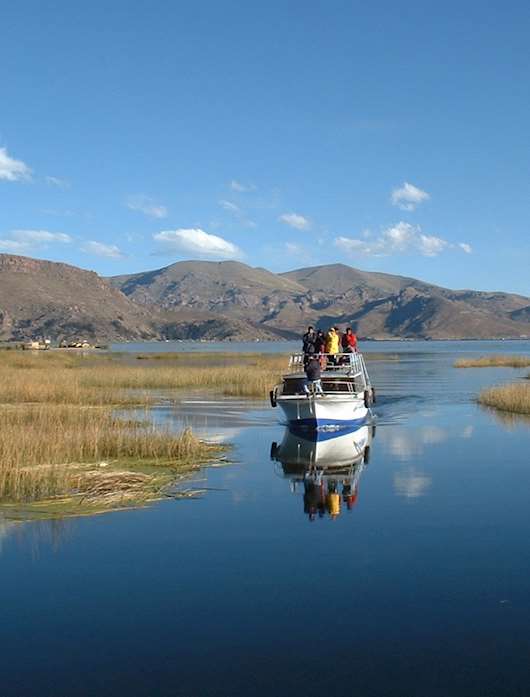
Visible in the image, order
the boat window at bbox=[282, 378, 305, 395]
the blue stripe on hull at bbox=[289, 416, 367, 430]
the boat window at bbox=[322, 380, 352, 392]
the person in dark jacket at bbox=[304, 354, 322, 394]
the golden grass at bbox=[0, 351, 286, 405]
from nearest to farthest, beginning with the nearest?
the blue stripe on hull at bbox=[289, 416, 367, 430] < the person in dark jacket at bbox=[304, 354, 322, 394] < the boat window at bbox=[282, 378, 305, 395] < the boat window at bbox=[322, 380, 352, 392] < the golden grass at bbox=[0, 351, 286, 405]

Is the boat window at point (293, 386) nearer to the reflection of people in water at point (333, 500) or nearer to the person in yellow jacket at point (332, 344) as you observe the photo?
the person in yellow jacket at point (332, 344)

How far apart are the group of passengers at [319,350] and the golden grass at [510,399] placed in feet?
35.2

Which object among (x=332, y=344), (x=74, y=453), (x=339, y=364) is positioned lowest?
(x=74, y=453)

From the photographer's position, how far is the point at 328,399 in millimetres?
30469

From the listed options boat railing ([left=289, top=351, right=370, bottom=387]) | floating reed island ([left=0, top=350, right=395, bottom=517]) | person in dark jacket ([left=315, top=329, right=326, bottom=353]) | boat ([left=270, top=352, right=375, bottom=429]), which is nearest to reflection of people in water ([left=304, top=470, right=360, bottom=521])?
floating reed island ([left=0, top=350, right=395, bottom=517])

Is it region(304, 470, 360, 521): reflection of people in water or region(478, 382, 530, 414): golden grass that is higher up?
region(478, 382, 530, 414): golden grass

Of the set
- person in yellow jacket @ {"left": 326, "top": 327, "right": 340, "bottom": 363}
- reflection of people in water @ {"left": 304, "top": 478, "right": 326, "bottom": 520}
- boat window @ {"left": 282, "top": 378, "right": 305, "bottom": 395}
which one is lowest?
reflection of people in water @ {"left": 304, "top": 478, "right": 326, "bottom": 520}

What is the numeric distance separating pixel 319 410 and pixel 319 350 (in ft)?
17.2

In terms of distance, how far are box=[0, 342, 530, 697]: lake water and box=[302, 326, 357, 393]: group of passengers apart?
850cm

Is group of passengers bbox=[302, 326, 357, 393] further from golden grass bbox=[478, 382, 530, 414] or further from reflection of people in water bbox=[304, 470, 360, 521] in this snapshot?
golden grass bbox=[478, 382, 530, 414]

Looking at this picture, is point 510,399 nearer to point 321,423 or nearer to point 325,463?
point 321,423

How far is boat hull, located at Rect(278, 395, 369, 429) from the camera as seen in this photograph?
30.2 m

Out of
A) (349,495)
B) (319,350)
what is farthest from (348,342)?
(349,495)

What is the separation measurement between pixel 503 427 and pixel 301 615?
26.2 metres
